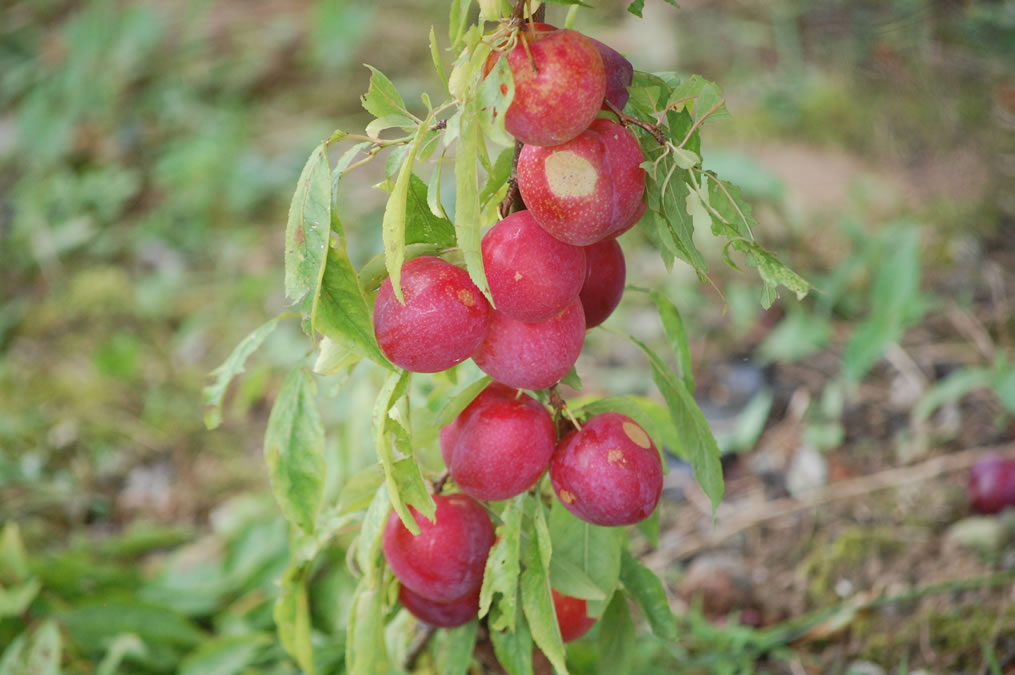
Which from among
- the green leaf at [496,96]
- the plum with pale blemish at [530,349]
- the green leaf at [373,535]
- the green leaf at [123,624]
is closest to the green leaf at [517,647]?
the green leaf at [373,535]

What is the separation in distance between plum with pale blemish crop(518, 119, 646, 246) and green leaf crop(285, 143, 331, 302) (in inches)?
6.1

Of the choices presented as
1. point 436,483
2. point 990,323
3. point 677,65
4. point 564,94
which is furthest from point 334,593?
point 677,65

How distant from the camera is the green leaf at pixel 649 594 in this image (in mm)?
875

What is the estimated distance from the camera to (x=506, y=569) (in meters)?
0.76

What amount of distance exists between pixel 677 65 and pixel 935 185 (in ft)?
3.49

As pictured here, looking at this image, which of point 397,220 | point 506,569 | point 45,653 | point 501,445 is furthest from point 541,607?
point 45,653

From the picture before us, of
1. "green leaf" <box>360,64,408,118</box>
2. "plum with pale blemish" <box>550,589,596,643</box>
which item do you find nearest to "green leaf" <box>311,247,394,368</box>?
"green leaf" <box>360,64,408,118</box>

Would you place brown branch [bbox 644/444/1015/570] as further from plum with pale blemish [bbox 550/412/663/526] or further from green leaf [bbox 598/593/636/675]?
plum with pale blemish [bbox 550/412/663/526]

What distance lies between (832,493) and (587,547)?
35.1 inches

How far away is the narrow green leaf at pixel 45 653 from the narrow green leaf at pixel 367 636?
0.51 m

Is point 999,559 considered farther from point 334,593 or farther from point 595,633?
point 334,593

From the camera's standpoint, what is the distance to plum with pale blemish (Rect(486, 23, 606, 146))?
2.02 ft

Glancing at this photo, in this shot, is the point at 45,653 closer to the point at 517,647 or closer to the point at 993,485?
the point at 517,647

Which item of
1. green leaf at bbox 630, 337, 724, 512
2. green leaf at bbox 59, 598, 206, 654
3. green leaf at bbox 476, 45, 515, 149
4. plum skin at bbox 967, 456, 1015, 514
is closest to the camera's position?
green leaf at bbox 476, 45, 515, 149
